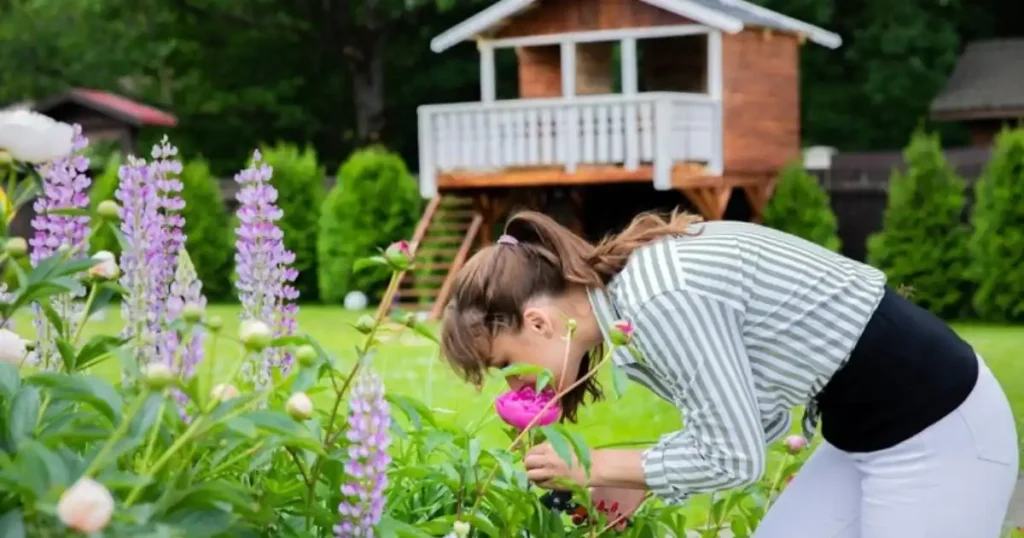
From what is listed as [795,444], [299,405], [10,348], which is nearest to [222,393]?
[299,405]

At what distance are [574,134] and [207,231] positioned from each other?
431cm

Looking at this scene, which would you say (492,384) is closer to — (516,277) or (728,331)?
(516,277)

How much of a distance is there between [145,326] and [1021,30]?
2143 cm

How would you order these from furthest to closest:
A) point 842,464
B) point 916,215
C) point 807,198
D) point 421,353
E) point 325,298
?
1. point 325,298
2. point 807,198
3. point 916,215
4. point 421,353
5. point 842,464

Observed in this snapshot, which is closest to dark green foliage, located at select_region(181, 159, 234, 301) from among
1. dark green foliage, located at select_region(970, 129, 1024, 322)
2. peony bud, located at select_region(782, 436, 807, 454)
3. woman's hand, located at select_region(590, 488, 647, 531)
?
dark green foliage, located at select_region(970, 129, 1024, 322)

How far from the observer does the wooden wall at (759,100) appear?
1250 cm

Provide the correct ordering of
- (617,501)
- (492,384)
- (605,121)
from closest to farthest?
(617,501), (492,384), (605,121)

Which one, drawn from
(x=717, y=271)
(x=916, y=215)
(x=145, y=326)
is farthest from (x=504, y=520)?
(x=916, y=215)

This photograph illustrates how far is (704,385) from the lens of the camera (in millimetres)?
1800

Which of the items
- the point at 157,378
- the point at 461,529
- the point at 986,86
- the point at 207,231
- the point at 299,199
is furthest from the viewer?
the point at 986,86

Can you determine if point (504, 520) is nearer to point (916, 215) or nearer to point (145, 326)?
point (145, 326)

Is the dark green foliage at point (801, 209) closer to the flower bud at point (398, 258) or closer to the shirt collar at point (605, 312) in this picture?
the shirt collar at point (605, 312)

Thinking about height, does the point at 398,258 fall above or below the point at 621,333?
above

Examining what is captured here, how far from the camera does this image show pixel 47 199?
1818 mm
